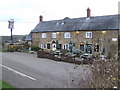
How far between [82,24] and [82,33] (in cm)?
200

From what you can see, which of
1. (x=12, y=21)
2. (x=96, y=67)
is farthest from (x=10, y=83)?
(x=12, y=21)

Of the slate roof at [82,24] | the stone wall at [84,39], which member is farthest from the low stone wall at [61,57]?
the slate roof at [82,24]

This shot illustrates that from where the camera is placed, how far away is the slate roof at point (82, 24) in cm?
2822

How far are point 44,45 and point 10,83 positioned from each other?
2674 cm

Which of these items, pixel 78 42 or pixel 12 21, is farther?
pixel 12 21

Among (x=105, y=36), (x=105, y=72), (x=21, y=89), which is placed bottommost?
(x=21, y=89)

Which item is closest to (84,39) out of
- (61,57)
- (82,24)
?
(82,24)

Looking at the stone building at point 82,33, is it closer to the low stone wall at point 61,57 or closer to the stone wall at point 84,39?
the stone wall at point 84,39

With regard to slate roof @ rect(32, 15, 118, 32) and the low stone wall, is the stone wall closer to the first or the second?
slate roof @ rect(32, 15, 118, 32)

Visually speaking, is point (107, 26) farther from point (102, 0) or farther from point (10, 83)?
point (10, 83)

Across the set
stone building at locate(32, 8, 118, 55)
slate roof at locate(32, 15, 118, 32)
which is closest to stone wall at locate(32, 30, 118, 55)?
stone building at locate(32, 8, 118, 55)

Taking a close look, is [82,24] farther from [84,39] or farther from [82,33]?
[84,39]

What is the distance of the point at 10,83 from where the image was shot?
10125 mm

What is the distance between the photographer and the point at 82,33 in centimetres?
3067
